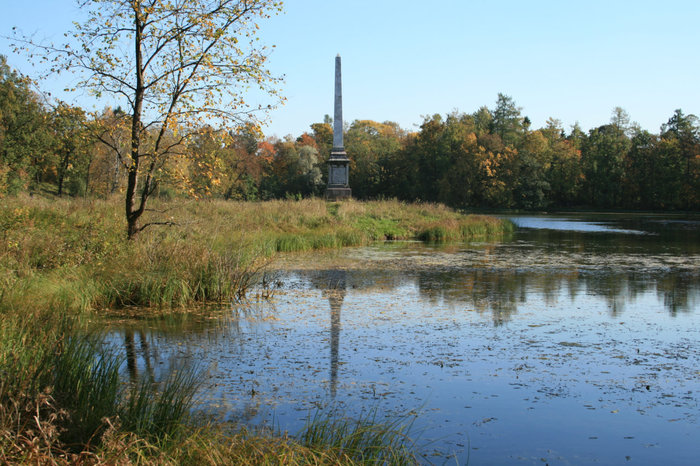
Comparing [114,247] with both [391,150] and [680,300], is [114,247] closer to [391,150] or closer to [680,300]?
[680,300]

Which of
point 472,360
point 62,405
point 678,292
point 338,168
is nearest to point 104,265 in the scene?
point 62,405

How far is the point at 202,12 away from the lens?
35.2 ft

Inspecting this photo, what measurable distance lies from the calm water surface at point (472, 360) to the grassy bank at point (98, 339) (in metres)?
0.59

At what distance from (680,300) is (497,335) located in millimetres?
4988

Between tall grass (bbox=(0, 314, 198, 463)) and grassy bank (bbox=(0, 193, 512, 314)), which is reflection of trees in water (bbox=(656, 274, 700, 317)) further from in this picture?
tall grass (bbox=(0, 314, 198, 463))

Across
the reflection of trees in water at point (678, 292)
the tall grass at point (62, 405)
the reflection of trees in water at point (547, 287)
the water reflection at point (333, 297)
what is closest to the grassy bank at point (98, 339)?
the tall grass at point (62, 405)

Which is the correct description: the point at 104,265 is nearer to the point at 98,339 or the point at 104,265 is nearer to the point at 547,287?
the point at 98,339

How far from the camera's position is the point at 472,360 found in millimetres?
7156

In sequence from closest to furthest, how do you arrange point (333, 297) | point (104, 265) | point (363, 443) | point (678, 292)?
1. point (363, 443)
2. point (104, 265)
3. point (333, 297)
4. point (678, 292)

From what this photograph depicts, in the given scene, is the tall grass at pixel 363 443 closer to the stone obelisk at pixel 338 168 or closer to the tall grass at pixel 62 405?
the tall grass at pixel 62 405

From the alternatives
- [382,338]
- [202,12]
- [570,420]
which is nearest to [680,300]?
[382,338]

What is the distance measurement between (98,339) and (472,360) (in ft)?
13.3

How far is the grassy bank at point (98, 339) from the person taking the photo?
3.89 m

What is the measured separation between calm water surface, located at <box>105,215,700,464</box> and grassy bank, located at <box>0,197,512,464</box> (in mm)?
587
